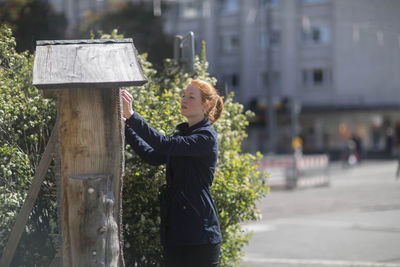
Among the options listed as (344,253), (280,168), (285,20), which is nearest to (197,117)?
(344,253)

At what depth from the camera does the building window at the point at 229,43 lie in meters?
43.9

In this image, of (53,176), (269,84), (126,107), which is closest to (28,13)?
(269,84)

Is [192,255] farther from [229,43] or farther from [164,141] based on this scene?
[229,43]

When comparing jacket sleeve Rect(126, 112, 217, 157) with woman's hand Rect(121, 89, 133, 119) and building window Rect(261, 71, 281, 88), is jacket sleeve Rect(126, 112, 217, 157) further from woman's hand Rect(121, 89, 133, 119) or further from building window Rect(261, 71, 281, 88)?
building window Rect(261, 71, 281, 88)

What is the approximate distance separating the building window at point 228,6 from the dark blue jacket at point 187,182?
41.1 meters

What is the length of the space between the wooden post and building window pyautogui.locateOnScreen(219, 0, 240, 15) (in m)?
41.4

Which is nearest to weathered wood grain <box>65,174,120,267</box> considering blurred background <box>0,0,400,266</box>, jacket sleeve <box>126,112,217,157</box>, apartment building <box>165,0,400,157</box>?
jacket sleeve <box>126,112,217,157</box>

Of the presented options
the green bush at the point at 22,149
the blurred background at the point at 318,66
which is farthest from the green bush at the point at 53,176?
the blurred background at the point at 318,66

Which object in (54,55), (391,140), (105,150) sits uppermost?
(54,55)

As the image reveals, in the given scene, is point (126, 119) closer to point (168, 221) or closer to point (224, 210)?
point (168, 221)

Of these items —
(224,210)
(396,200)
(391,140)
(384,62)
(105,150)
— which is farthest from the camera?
(384,62)

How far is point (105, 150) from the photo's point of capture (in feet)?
10.6

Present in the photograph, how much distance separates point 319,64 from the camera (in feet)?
137

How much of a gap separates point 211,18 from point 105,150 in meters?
41.7
